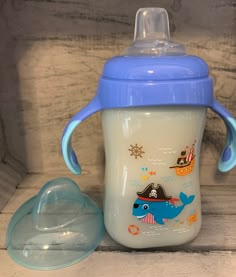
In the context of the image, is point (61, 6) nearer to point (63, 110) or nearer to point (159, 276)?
point (63, 110)

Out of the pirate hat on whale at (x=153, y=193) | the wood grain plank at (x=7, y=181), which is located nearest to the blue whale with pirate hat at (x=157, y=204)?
the pirate hat on whale at (x=153, y=193)

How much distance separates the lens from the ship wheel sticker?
0.41 m

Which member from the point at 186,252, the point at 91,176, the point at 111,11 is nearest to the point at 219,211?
the point at 186,252

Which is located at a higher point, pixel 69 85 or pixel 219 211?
pixel 69 85

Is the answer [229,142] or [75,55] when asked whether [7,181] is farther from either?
[229,142]

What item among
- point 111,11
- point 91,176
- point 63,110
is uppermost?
point 111,11

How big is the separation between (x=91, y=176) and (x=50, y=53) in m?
0.22

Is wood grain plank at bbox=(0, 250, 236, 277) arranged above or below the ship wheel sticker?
below

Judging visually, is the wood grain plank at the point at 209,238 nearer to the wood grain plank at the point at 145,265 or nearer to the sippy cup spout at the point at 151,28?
the wood grain plank at the point at 145,265

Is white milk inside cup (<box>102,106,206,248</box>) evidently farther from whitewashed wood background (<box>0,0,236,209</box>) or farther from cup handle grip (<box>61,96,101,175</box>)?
whitewashed wood background (<box>0,0,236,209</box>)

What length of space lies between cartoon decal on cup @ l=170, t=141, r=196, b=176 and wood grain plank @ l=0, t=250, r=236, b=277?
0.10 meters

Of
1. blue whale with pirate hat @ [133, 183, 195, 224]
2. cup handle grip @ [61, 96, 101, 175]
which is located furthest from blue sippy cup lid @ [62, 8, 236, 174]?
blue whale with pirate hat @ [133, 183, 195, 224]

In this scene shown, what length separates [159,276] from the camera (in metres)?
0.40

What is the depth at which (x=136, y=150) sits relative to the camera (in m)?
0.41
